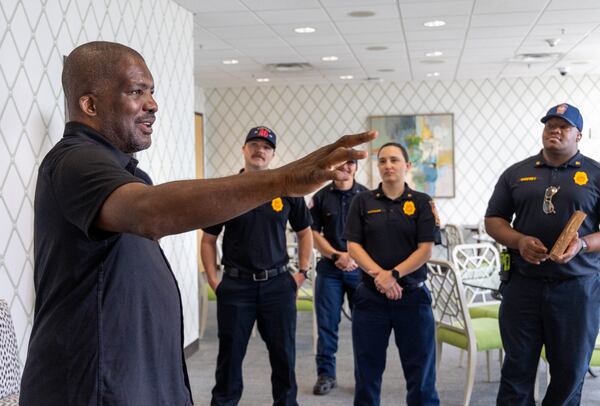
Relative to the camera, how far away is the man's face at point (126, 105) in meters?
1.42

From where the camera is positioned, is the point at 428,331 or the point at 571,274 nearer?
the point at 571,274

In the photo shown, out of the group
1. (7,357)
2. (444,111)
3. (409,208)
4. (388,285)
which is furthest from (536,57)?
(7,357)

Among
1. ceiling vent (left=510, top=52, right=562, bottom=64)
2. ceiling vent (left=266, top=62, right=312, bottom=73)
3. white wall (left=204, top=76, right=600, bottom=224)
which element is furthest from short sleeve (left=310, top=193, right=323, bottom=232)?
white wall (left=204, top=76, right=600, bottom=224)

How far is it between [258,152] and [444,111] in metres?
7.81

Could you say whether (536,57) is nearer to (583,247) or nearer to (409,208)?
(409,208)

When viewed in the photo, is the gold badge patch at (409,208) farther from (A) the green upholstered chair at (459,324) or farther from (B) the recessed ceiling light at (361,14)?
(B) the recessed ceiling light at (361,14)

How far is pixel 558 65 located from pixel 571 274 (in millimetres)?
7216

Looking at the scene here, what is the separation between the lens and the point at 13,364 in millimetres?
3176

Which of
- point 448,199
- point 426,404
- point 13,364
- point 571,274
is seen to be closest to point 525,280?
point 571,274

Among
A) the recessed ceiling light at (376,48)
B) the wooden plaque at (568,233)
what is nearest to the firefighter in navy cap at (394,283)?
the wooden plaque at (568,233)

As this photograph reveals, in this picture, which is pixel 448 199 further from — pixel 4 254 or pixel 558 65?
pixel 4 254

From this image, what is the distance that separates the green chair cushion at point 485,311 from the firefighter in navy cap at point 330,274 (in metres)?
0.87

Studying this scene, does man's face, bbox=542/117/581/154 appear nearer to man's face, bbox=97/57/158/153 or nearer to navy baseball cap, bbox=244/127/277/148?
navy baseball cap, bbox=244/127/277/148

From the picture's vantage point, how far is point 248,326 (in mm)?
3859
